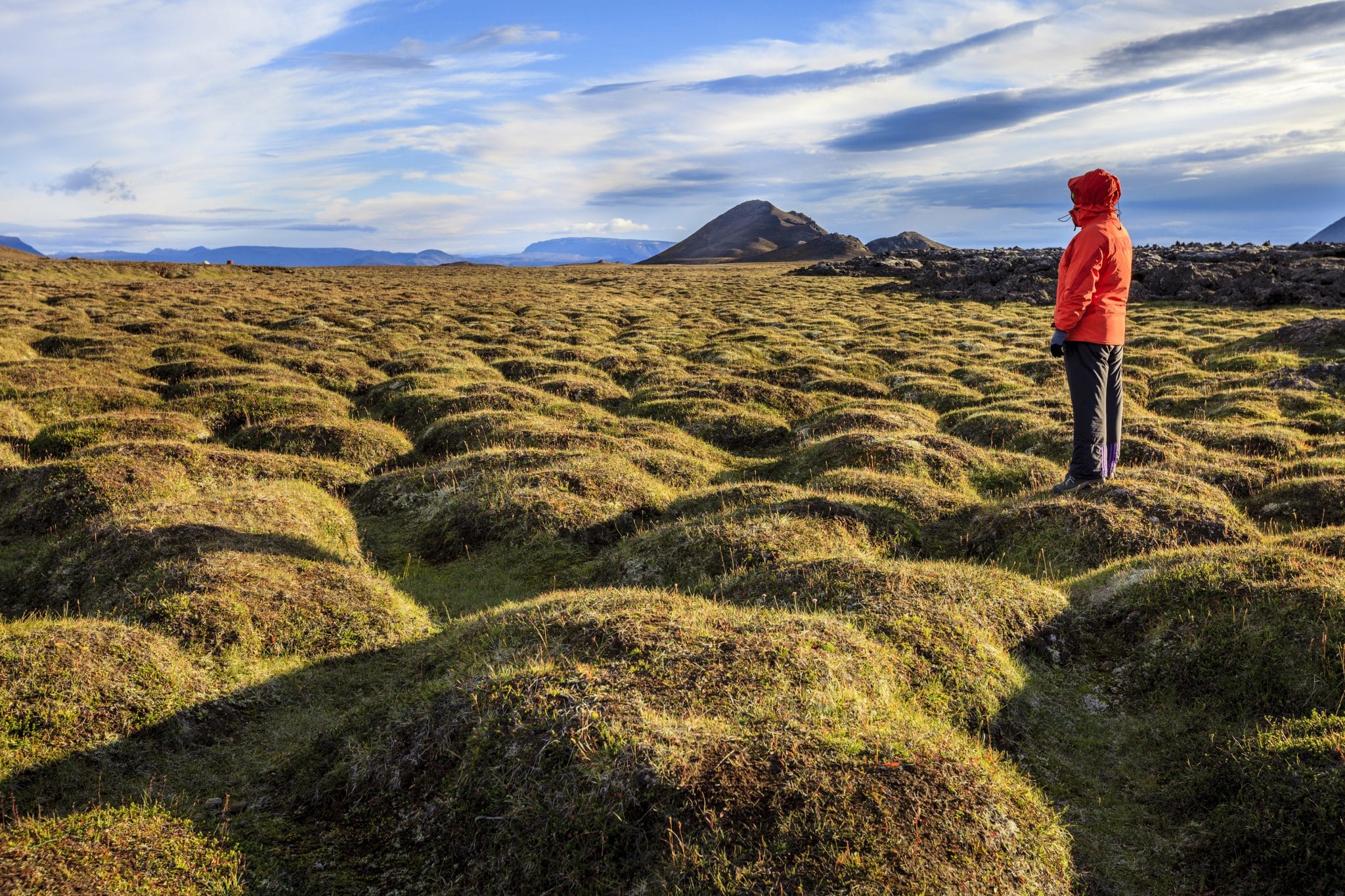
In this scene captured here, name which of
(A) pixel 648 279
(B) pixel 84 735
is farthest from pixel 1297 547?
(A) pixel 648 279

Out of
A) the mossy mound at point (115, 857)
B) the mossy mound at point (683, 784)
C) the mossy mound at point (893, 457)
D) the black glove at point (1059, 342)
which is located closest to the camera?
the mossy mound at point (683, 784)

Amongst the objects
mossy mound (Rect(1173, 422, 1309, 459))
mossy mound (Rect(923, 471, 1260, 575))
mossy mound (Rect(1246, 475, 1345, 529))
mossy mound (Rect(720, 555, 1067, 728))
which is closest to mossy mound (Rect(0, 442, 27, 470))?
mossy mound (Rect(720, 555, 1067, 728))

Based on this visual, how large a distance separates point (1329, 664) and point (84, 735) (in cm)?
1346

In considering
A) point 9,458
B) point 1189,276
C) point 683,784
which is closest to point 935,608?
point 683,784

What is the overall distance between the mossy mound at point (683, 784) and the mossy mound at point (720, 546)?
4107 mm

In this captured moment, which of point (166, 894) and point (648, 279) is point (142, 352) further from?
point (648, 279)

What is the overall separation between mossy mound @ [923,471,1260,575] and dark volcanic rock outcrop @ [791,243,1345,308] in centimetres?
5327

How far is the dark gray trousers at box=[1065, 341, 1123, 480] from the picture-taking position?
14602 millimetres

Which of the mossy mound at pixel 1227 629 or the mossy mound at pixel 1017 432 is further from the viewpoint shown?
the mossy mound at pixel 1017 432

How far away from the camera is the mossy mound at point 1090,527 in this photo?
1341cm

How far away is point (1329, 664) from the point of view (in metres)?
8.22

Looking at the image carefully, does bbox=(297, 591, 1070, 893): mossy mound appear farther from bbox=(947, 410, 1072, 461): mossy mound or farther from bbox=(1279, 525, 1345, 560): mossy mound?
bbox=(947, 410, 1072, 461): mossy mound

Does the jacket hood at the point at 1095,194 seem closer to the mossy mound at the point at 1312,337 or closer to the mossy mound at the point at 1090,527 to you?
the mossy mound at the point at 1090,527

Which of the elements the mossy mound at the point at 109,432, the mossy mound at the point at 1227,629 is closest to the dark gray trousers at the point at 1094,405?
the mossy mound at the point at 1227,629
